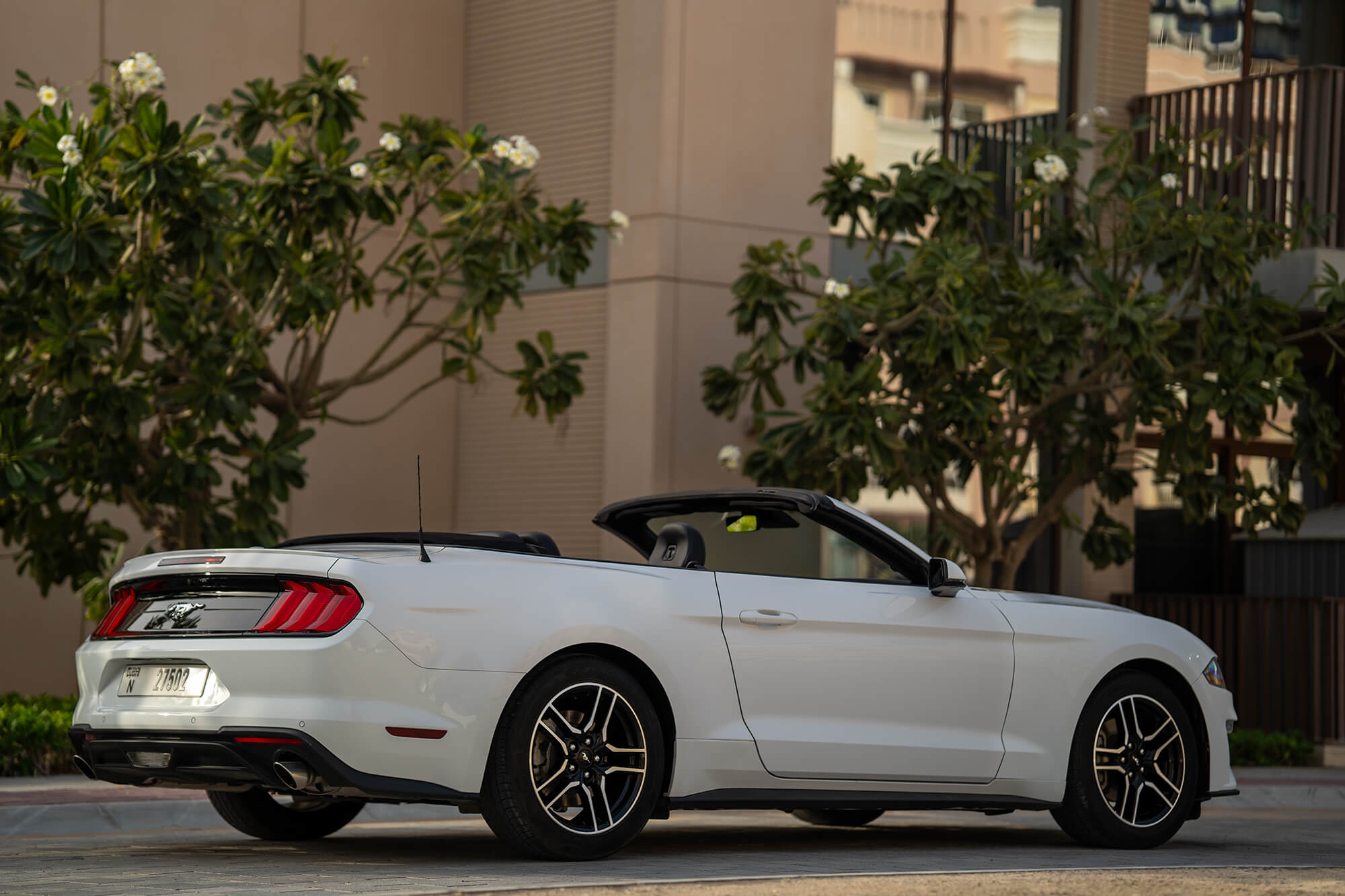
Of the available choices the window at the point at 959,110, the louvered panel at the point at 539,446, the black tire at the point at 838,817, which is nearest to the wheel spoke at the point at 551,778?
the black tire at the point at 838,817

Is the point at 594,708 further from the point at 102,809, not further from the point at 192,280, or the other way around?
the point at 192,280

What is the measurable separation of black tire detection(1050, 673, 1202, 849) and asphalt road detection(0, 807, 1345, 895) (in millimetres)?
151

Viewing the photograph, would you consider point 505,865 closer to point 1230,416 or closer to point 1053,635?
point 1053,635

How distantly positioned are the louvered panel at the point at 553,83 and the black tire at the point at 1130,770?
7.92 m

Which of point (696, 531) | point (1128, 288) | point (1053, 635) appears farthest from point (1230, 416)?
point (696, 531)

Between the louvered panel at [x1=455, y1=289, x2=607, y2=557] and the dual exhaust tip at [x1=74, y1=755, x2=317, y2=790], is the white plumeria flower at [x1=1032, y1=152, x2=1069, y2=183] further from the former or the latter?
the dual exhaust tip at [x1=74, y1=755, x2=317, y2=790]

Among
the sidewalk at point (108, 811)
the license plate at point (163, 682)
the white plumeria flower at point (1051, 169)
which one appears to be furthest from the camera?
the white plumeria flower at point (1051, 169)

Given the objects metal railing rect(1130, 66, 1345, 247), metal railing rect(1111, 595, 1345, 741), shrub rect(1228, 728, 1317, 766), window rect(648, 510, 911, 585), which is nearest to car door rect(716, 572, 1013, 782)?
window rect(648, 510, 911, 585)

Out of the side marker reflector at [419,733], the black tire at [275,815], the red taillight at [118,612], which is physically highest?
the red taillight at [118,612]

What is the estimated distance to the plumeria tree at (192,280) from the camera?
33.4 feet

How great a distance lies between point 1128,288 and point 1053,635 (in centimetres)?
632

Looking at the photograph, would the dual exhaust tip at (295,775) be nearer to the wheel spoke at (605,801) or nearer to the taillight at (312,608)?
the taillight at (312,608)

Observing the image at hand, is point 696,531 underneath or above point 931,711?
above

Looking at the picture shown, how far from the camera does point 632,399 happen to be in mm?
14766
